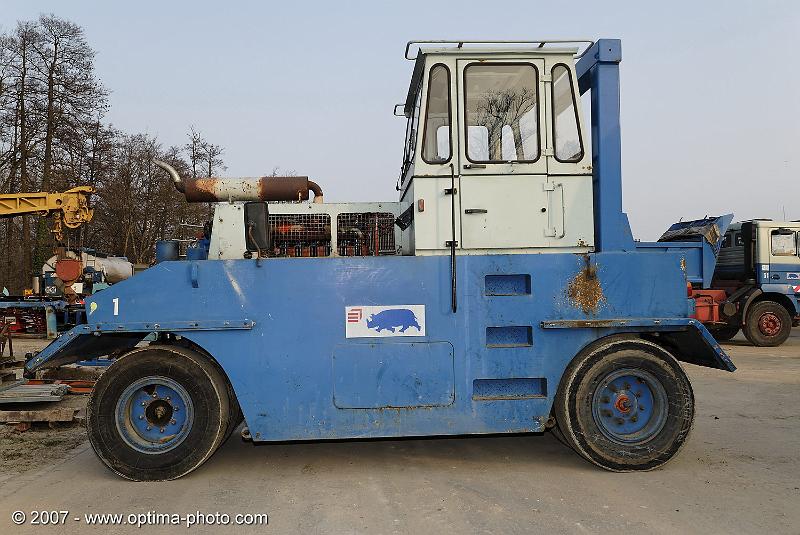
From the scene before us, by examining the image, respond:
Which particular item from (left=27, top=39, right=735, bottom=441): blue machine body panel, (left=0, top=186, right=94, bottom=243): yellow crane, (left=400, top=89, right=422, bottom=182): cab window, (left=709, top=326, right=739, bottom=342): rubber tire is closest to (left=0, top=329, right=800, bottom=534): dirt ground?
(left=27, top=39, right=735, bottom=441): blue machine body panel

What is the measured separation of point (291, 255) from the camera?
589cm

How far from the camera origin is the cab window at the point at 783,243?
16.2m

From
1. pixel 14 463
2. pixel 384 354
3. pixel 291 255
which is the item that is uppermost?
pixel 291 255

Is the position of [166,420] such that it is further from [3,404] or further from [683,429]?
[683,429]

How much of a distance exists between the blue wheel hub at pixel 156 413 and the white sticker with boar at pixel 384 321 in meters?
1.46

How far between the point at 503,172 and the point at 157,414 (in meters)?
3.46

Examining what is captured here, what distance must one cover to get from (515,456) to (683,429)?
1.44 meters

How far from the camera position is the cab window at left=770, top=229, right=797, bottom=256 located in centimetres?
1619

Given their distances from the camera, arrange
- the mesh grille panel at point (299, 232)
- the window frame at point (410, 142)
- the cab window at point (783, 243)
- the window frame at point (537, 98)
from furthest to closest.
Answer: the cab window at point (783, 243) → the mesh grille panel at point (299, 232) → the window frame at point (410, 142) → the window frame at point (537, 98)

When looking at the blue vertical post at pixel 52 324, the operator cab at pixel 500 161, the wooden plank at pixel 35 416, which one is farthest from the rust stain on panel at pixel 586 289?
the blue vertical post at pixel 52 324

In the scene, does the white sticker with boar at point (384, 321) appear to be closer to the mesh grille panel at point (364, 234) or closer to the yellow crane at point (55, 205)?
the mesh grille panel at point (364, 234)

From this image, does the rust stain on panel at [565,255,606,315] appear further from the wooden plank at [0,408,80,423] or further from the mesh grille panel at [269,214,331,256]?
the wooden plank at [0,408,80,423]

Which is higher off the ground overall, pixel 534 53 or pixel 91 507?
pixel 534 53

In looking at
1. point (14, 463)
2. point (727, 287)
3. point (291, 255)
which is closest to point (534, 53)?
point (291, 255)
